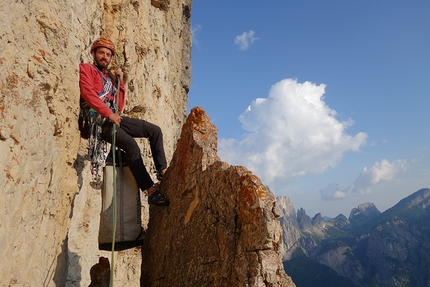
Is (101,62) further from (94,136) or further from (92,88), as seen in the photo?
(94,136)

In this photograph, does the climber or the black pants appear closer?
the climber

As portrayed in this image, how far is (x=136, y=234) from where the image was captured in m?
5.79

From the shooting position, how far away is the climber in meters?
5.52

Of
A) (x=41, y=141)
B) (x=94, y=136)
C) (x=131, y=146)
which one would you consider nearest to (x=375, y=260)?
(x=131, y=146)

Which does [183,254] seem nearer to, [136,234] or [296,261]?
[136,234]

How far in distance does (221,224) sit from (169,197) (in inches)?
59.5

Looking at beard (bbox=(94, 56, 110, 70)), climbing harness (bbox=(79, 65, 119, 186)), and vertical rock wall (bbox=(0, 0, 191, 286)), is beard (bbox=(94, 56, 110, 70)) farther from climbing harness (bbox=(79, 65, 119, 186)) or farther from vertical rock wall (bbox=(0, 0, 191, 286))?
vertical rock wall (bbox=(0, 0, 191, 286))

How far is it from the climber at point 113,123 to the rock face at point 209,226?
51 cm

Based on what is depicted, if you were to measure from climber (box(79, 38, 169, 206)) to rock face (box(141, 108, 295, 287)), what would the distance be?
0.51 metres

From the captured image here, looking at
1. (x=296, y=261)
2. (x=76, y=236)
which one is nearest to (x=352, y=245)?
(x=296, y=261)

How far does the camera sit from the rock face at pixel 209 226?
4531 mm

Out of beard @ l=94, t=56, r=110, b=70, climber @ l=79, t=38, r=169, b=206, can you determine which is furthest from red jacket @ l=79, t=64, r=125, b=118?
beard @ l=94, t=56, r=110, b=70

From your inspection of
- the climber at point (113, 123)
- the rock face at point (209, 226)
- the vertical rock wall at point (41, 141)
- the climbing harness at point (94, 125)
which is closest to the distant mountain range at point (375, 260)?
the rock face at point (209, 226)

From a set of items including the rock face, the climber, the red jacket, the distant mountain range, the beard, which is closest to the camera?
the rock face
